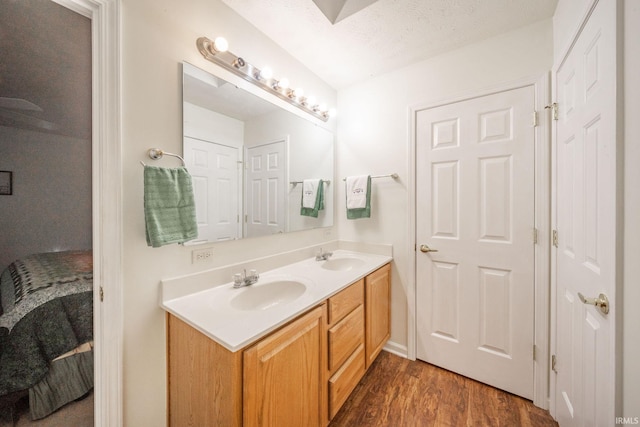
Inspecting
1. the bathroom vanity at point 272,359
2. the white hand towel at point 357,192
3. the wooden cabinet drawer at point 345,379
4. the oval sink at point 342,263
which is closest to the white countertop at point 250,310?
the bathroom vanity at point 272,359

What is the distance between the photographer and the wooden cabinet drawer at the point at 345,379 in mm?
1196

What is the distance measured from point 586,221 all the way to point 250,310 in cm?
156

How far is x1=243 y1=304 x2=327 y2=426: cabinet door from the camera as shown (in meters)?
0.81

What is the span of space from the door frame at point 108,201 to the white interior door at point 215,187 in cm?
29

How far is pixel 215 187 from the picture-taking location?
1.30 m

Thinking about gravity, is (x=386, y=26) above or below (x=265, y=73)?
above

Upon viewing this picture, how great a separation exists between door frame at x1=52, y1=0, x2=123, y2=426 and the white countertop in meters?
0.21

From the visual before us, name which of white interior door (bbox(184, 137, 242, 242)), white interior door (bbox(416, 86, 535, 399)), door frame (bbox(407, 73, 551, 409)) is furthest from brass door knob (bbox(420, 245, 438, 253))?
white interior door (bbox(184, 137, 242, 242))

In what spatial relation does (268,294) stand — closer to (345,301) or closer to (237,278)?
(237,278)

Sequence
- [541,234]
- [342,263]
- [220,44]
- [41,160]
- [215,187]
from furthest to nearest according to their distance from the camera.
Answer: [41,160] → [342,263] → [541,234] → [215,187] → [220,44]

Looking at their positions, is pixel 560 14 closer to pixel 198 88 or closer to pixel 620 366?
pixel 620 366

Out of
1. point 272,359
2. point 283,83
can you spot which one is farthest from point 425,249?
point 283,83

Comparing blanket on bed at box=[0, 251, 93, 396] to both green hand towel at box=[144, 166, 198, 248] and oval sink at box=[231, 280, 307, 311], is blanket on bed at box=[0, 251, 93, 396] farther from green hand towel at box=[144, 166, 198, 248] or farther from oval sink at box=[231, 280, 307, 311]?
oval sink at box=[231, 280, 307, 311]

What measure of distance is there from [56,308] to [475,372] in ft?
8.89
